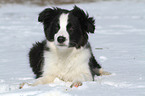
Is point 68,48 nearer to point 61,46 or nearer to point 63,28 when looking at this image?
point 61,46

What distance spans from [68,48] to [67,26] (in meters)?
0.42

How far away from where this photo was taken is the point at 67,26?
435 cm

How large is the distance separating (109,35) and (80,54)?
770 centimetres

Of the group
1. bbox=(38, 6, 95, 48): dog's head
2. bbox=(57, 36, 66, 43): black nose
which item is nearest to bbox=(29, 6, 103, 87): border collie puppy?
bbox=(38, 6, 95, 48): dog's head

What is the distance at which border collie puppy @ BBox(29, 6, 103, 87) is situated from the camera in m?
4.43

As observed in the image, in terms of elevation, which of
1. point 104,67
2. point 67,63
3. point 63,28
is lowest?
point 104,67

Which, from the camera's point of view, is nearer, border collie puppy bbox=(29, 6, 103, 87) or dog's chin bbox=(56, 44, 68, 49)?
dog's chin bbox=(56, 44, 68, 49)

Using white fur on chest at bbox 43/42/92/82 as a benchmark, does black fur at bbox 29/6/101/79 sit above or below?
above

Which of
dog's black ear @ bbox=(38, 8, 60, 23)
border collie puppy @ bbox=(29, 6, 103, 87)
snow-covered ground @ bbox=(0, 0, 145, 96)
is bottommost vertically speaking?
snow-covered ground @ bbox=(0, 0, 145, 96)

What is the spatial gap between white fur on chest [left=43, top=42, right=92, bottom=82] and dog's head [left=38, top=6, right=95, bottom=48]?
17 cm

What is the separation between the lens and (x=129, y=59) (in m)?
6.97

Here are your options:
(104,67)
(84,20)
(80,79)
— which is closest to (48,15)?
(84,20)

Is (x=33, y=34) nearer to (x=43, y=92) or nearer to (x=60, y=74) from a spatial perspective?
(x=60, y=74)

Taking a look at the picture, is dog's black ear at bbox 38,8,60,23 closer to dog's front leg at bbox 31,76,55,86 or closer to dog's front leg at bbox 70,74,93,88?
dog's front leg at bbox 31,76,55,86
